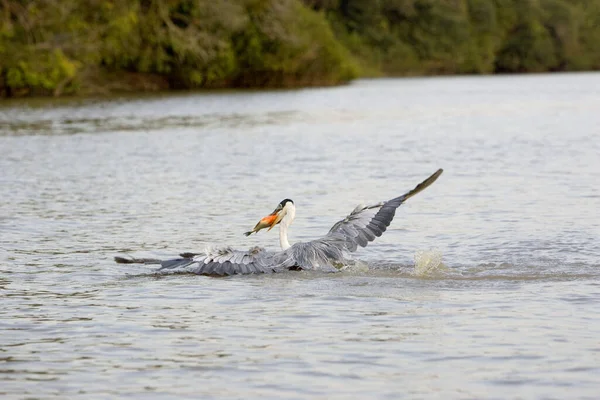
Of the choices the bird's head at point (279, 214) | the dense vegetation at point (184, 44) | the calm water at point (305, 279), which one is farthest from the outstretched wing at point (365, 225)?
the dense vegetation at point (184, 44)

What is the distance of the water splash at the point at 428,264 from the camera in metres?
10.8

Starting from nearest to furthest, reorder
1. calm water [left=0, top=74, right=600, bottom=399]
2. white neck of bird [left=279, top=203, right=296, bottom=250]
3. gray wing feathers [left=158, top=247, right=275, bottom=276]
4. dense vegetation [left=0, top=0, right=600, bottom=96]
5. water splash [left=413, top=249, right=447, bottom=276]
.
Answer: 1. calm water [left=0, top=74, right=600, bottom=399]
2. gray wing feathers [left=158, top=247, right=275, bottom=276]
3. water splash [left=413, top=249, right=447, bottom=276]
4. white neck of bird [left=279, top=203, right=296, bottom=250]
5. dense vegetation [left=0, top=0, right=600, bottom=96]

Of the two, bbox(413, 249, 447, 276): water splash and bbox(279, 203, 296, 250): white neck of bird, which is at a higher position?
bbox(279, 203, 296, 250): white neck of bird

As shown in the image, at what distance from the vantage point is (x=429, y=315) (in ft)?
29.8

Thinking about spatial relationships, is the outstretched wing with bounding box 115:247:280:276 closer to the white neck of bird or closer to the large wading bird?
the large wading bird

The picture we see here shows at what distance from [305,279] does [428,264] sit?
1105mm

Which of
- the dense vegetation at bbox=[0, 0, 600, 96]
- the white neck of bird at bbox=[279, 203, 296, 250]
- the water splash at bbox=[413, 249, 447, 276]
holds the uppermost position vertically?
the white neck of bird at bbox=[279, 203, 296, 250]

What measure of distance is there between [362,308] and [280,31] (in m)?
50.1

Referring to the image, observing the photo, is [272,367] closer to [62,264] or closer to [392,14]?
[62,264]

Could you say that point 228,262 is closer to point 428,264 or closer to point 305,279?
point 305,279

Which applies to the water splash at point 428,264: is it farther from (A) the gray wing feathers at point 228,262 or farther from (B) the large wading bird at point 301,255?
(A) the gray wing feathers at point 228,262

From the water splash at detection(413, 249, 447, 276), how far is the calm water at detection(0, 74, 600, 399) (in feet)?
0.06

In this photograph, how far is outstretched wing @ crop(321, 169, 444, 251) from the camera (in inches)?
429

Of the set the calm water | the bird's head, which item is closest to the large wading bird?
the calm water
